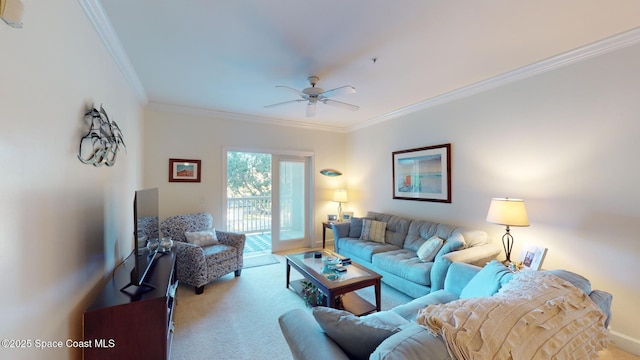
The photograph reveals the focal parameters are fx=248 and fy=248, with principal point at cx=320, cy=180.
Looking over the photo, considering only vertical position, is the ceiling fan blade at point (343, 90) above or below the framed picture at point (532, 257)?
above

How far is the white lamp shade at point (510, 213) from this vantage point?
240 centimetres

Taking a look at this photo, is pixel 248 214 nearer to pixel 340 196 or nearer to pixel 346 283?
pixel 340 196

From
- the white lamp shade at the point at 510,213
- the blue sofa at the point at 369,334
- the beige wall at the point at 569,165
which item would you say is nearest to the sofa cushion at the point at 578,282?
the blue sofa at the point at 369,334

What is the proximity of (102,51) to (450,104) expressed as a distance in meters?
3.89

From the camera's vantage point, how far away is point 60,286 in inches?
52.7

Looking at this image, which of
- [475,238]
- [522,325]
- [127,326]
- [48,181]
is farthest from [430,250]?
[48,181]

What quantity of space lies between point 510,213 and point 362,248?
1.85 m

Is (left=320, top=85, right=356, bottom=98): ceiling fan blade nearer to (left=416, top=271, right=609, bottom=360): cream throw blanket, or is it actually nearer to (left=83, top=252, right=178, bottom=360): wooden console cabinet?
(left=416, top=271, right=609, bottom=360): cream throw blanket

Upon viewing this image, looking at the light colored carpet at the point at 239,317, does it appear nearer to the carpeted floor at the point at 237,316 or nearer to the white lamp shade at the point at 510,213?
the carpeted floor at the point at 237,316

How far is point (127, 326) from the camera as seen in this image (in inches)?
60.0

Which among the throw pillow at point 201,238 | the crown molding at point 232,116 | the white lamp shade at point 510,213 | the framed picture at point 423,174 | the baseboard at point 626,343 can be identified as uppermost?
the crown molding at point 232,116

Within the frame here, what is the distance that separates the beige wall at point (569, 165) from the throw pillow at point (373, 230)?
961 mm

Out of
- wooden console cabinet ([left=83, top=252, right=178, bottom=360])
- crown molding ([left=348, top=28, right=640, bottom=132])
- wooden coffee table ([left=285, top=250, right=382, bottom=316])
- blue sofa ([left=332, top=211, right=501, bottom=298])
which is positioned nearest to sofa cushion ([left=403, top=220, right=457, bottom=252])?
blue sofa ([left=332, top=211, right=501, bottom=298])

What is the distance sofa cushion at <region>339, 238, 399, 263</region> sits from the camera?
3.51 m
